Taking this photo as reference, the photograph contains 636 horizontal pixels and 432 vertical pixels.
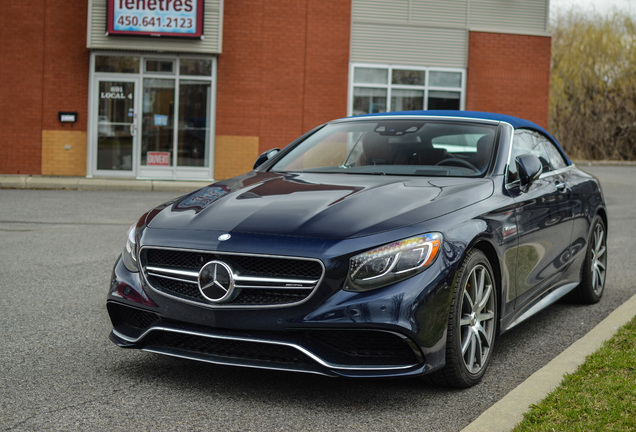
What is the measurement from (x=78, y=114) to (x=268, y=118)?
4.73 meters

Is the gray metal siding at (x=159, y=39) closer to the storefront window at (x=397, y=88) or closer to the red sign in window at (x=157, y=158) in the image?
the red sign in window at (x=157, y=158)

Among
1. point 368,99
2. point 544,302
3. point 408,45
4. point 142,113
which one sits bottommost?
point 544,302

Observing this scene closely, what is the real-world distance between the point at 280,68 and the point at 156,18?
11.2 ft

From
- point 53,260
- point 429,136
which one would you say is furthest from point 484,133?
point 53,260

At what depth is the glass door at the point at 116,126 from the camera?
67.5 feet

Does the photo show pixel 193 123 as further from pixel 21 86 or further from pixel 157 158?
pixel 21 86

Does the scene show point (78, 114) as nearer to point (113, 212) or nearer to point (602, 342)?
point (113, 212)

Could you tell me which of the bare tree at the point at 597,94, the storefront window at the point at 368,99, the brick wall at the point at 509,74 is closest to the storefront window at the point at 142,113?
the storefront window at the point at 368,99

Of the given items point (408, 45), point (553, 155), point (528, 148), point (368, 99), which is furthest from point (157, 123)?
point (528, 148)

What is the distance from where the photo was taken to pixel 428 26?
22.4 metres

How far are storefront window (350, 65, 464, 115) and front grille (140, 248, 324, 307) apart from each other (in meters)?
18.2

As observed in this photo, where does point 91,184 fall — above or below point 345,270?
below

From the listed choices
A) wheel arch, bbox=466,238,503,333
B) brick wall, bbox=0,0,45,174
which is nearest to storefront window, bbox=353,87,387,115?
brick wall, bbox=0,0,45,174

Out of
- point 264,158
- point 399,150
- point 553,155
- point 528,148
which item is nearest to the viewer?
point 399,150
